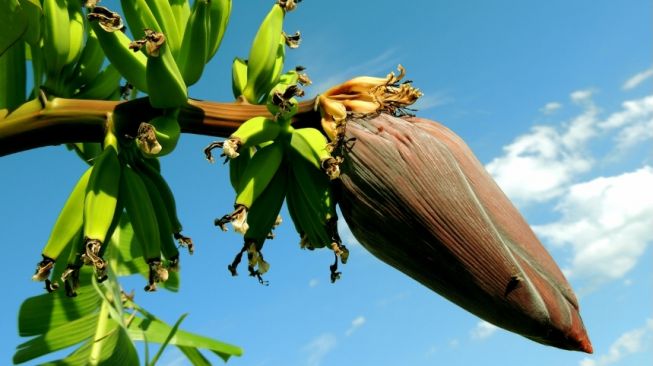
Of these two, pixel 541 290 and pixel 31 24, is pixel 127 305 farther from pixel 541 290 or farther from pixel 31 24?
pixel 541 290

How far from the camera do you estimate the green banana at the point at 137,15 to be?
120 centimetres

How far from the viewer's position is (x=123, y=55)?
112cm

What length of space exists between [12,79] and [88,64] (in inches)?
5.5

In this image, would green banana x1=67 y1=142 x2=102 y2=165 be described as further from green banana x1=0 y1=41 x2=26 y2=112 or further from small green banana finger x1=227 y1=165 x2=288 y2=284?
small green banana finger x1=227 y1=165 x2=288 y2=284

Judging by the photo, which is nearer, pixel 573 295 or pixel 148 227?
pixel 573 295

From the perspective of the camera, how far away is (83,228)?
3.69 ft

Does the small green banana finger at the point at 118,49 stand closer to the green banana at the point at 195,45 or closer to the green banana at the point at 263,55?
the green banana at the point at 195,45

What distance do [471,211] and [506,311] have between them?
15 cm

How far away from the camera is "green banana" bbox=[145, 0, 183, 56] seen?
1.23 m

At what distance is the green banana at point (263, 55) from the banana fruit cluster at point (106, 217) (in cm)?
23

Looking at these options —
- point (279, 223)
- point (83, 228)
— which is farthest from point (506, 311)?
point (83, 228)

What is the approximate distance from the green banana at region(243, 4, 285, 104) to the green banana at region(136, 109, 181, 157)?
189 millimetres

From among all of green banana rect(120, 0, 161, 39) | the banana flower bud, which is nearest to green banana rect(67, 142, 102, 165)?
green banana rect(120, 0, 161, 39)

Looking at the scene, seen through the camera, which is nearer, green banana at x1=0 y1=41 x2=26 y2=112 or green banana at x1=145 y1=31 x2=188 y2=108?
green banana at x1=145 y1=31 x2=188 y2=108
